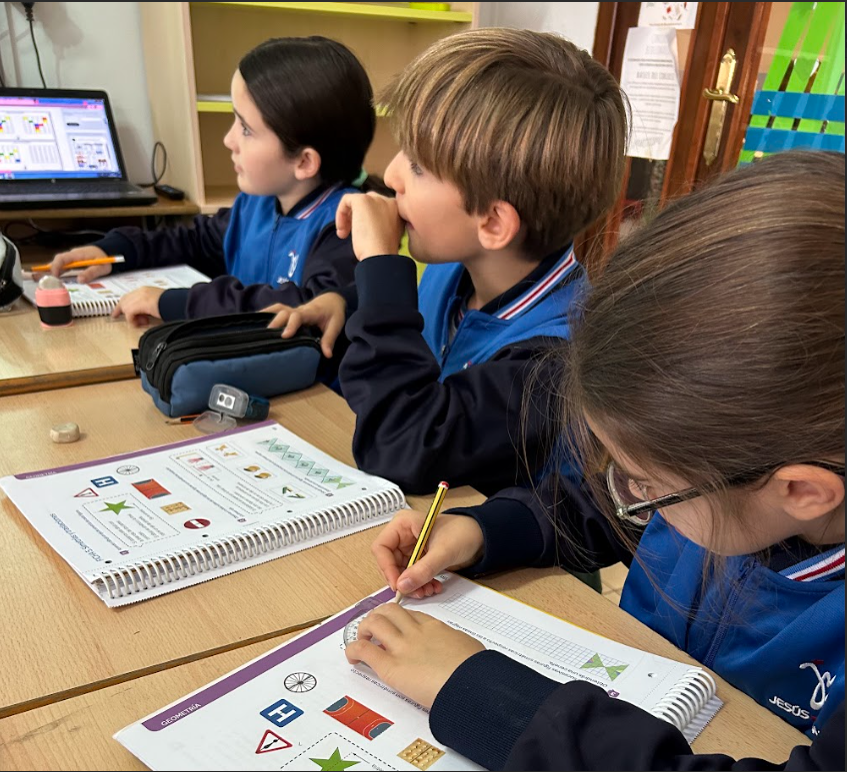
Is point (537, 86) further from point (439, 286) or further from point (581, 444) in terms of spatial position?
point (581, 444)

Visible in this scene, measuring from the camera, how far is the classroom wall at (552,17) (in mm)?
2852

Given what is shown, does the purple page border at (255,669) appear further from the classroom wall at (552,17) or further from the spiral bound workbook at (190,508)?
the classroom wall at (552,17)

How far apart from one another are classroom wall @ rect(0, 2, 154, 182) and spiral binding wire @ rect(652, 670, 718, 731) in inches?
106

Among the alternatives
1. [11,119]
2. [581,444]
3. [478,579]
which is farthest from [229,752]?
[11,119]

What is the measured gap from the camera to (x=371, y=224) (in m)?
1.12

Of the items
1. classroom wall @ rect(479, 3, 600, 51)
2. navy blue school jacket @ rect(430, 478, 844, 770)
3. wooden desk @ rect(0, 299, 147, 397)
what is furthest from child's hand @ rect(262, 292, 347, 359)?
classroom wall @ rect(479, 3, 600, 51)

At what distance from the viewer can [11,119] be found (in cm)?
229

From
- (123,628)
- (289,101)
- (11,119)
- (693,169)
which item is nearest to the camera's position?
(123,628)

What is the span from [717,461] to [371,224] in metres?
0.68

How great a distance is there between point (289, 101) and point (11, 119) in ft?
3.74

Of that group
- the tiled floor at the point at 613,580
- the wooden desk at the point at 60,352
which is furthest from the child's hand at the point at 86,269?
the tiled floor at the point at 613,580

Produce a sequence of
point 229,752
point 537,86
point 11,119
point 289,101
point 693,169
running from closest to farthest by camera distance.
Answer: point 229,752
point 537,86
point 289,101
point 11,119
point 693,169

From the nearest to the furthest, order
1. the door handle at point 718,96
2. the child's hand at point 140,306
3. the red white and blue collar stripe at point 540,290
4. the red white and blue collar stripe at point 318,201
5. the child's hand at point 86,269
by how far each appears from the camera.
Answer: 1. the red white and blue collar stripe at point 540,290
2. the child's hand at point 140,306
3. the child's hand at point 86,269
4. the red white and blue collar stripe at point 318,201
5. the door handle at point 718,96

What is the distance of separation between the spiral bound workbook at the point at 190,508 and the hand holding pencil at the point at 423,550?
0.10m
